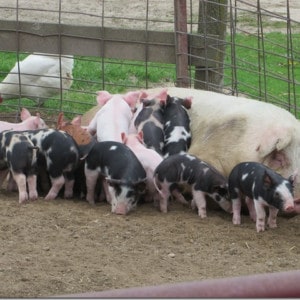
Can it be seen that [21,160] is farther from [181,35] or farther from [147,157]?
[181,35]

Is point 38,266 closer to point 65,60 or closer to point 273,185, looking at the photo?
point 273,185

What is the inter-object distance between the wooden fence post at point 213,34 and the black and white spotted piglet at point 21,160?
283 cm

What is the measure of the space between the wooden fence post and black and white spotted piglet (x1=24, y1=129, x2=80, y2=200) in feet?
8.46

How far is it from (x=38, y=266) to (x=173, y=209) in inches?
70.1

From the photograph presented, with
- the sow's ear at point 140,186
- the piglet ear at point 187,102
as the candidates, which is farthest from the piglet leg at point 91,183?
the piglet ear at point 187,102

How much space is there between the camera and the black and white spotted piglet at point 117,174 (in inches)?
224

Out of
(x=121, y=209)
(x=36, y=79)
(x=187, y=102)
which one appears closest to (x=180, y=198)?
(x=121, y=209)

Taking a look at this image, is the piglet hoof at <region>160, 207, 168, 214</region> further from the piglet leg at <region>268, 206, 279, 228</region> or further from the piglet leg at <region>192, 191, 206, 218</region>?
the piglet leg at <region>268, 206, 279, 228</region>

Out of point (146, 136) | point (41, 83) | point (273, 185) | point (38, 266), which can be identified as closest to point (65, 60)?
point (41, 83)

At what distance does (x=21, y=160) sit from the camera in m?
5.85

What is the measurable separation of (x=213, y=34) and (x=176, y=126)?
218 centimetres

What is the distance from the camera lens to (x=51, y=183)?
6.27 metres

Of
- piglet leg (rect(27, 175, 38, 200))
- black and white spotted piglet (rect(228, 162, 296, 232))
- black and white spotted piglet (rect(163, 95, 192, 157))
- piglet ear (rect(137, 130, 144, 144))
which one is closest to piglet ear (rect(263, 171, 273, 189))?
black and white spotted piglet (rect(228, 162, 296, 232))

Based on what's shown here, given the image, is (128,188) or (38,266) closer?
(38,266)
